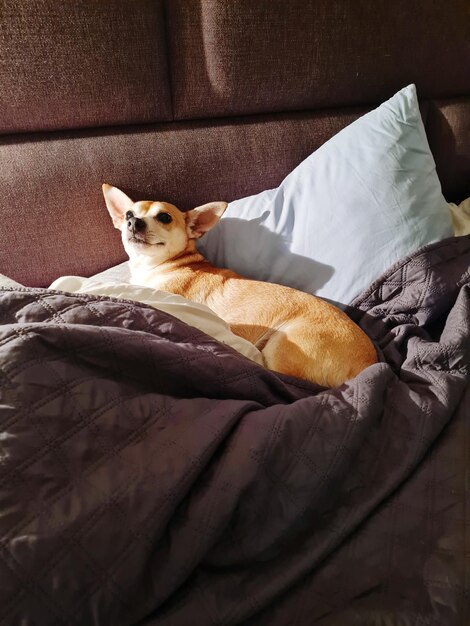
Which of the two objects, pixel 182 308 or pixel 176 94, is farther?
pixel 176 94

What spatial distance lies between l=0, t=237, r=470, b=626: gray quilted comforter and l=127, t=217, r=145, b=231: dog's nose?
531mm

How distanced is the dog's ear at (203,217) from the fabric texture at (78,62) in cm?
32

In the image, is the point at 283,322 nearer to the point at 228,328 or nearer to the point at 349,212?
the point at 228,328

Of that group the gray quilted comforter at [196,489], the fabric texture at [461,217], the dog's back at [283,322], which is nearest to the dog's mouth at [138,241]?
the dog's back at [283,322]

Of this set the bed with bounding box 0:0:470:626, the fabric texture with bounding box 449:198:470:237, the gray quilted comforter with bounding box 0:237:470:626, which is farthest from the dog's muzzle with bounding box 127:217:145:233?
the fabric texture with bounding box 449:198:470:237

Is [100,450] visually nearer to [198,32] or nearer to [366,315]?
[366,315]

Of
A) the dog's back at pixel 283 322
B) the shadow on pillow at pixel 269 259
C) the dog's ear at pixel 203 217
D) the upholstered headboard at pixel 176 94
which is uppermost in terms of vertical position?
the upholstered headboard at pixel 176 94

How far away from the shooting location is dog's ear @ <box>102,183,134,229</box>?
3.97 ft

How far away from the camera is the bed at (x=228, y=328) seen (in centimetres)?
54

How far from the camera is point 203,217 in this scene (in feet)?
4.33

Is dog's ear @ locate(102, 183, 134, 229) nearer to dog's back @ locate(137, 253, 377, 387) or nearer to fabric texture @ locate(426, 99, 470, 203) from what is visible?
dog's back @ locate(137, 253, 377, 387)

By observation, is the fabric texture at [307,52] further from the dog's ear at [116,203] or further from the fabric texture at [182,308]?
the fabric texture at [182,308]

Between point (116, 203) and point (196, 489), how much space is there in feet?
2.97

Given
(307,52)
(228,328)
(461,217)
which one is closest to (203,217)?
(228,328)
